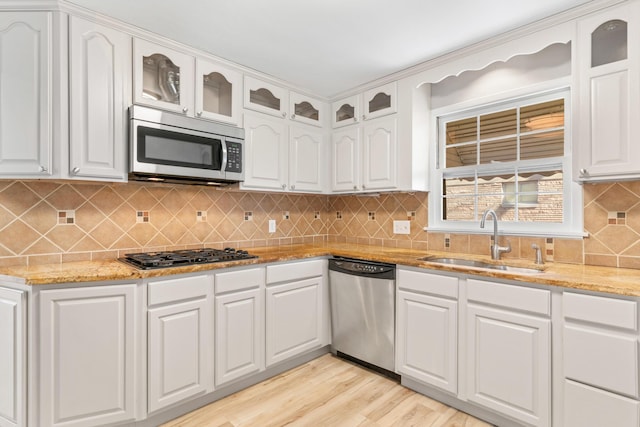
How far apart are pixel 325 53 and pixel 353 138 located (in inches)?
33.9

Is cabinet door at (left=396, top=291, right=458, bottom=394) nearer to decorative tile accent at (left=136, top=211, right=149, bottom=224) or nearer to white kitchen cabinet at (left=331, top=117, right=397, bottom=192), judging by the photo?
white kitchen cabinet at (left=331, top=117, right=397, bottom=192)

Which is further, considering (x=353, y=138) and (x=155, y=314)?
(x=353, y=138)

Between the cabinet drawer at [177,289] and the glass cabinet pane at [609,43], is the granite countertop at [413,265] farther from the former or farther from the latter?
the glass cabinet pane at [609,43]

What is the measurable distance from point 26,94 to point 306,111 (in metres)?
1.98

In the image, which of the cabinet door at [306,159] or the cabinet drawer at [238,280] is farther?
the cabinet door at [306,159]

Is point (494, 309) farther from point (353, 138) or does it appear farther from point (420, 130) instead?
point (353, 138)

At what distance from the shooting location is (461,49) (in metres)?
2.36

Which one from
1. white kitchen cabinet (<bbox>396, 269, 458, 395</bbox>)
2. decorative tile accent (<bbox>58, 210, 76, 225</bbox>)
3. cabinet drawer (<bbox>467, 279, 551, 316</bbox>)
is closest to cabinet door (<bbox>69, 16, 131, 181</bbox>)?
decorative tile accent (<bbox>58, 210, 76, 225</bbox>)

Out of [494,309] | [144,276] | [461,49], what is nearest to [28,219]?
[144,276]

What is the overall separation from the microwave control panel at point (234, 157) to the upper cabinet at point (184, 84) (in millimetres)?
188

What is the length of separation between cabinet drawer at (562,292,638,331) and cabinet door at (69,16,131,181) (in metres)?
2.55

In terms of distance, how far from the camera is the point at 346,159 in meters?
3.15

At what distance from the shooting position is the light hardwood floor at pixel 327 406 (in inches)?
77.3

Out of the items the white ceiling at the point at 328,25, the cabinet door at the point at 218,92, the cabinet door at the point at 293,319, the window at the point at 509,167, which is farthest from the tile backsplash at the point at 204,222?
the white ceiling at the point at 328,25
